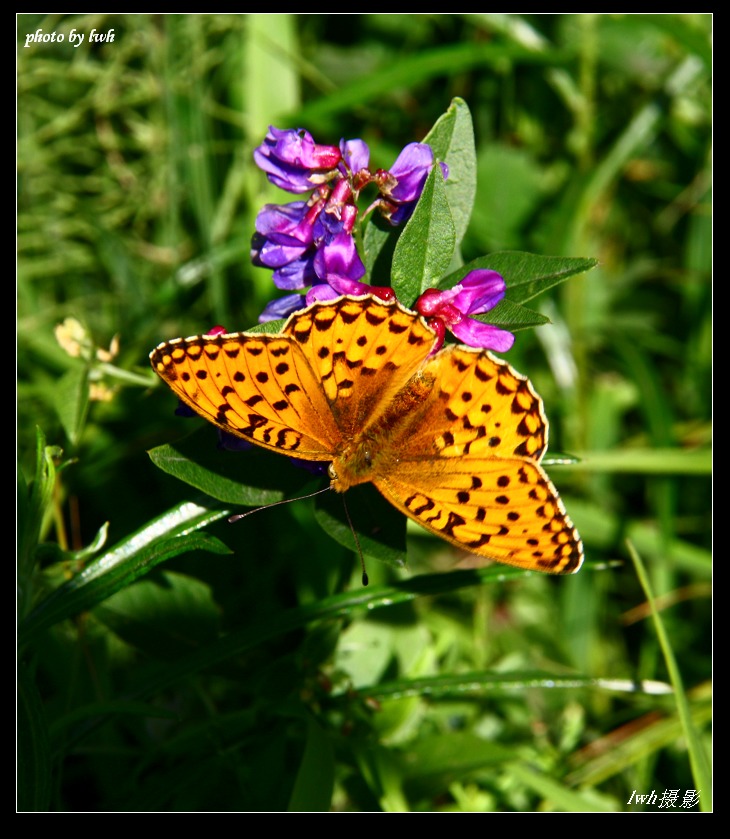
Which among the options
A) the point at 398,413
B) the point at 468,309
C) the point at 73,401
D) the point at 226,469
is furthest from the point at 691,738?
the point at 73,401

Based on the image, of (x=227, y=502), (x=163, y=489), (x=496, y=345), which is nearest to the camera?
(x=496, y=345)

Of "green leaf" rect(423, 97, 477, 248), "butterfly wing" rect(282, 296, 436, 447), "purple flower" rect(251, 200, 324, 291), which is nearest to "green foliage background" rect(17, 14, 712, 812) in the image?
"butterfly wing" rect(282, 296, 436, 447)

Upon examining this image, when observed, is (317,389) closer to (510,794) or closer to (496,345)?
(496,345)

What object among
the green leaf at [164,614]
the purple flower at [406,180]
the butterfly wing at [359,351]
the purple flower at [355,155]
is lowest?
the green leaf at [164,614]

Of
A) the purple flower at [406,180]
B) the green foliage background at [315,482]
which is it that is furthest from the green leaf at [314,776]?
the purple flower at [406,180]

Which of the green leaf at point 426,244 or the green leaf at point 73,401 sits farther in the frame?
the green leaf at point 73,401

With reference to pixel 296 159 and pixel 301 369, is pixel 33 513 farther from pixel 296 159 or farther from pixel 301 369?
pixel 296 159

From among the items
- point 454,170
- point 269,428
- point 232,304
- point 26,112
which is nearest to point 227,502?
point 269,428

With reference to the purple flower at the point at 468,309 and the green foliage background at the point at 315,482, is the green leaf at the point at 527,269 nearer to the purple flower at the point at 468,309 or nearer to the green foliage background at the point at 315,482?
the purple flower at the point at 468,309
